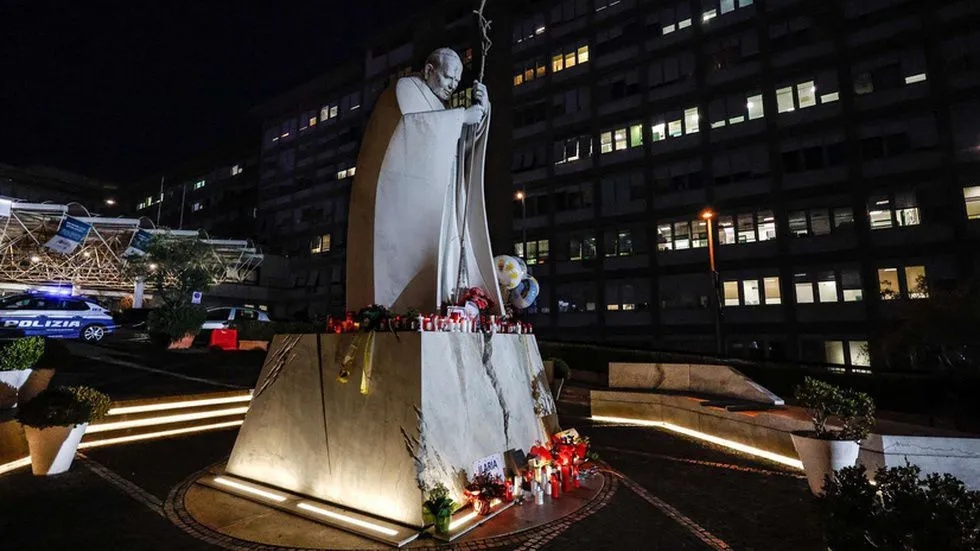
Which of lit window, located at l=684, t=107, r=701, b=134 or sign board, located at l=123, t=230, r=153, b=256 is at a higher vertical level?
lit window, located at l=684, t=107, r=701, b=134

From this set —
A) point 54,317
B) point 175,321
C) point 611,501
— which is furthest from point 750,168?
point 54,317

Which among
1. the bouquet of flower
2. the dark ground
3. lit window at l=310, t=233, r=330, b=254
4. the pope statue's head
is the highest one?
lit window at l=310, t=233, r=330, b=254

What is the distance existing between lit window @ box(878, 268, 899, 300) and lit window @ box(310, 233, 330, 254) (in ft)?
146

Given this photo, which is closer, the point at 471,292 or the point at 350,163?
the point at 471,292

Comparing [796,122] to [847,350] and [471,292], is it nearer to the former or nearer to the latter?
[847,350]

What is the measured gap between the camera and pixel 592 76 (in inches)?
1412

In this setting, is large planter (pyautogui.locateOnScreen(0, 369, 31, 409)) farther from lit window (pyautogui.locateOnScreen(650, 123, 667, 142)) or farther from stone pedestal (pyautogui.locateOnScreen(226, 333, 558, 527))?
lit window (pyautogui.locateOnScreen(650, 123, 667, 142))

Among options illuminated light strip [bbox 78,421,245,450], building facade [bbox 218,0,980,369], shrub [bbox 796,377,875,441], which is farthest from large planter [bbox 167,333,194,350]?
building facade [bbox 218,0,980,369]

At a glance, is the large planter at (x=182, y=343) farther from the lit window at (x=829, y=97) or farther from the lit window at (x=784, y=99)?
the lit window at (x=829, y=97)

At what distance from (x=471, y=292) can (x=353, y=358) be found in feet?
7.89

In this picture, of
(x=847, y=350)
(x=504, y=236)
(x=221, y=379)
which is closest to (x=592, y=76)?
(x=504, y=236)

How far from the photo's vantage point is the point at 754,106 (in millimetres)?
29562

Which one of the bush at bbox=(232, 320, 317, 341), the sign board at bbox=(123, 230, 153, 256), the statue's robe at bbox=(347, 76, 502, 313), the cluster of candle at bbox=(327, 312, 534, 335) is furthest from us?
the sign board at bbox=(123, 230, 153, 256)

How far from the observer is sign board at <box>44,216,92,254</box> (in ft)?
101
